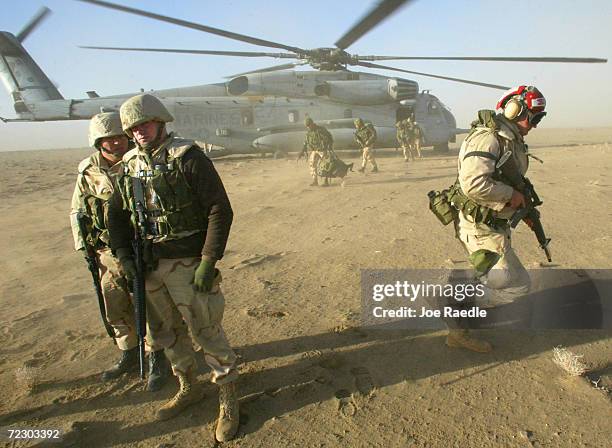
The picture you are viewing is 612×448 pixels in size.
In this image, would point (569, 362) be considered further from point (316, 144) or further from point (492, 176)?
point (316, 144)

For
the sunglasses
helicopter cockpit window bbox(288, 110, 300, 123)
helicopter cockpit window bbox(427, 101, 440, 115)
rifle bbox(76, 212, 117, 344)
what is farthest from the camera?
helicopter cockpit window bbox(427, 101, 440, 115)

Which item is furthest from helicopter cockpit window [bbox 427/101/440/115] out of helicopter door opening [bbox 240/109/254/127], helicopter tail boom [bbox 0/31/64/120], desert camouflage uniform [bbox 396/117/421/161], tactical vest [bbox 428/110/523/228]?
helicopter tail boom [bbox 0/31/64/120]

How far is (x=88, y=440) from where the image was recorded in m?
2.39

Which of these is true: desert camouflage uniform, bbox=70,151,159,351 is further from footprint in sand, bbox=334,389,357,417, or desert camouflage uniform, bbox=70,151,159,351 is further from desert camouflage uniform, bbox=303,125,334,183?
desert camouflage uniform, bbox=303,125,334,183

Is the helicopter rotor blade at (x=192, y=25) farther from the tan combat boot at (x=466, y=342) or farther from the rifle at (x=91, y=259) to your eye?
the tan combat boot at (x=466, y=342)

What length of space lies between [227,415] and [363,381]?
926 mm

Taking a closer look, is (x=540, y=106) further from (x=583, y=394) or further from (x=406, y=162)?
(x=406, y=162)

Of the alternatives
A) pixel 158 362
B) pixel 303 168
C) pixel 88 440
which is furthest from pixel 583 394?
pixel 303 168

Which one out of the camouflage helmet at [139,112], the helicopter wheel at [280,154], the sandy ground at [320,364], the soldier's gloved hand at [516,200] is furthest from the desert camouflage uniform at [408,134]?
the camouflage helmet at [139,112]

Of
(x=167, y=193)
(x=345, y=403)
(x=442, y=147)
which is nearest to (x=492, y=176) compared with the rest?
(x=345, y=403)

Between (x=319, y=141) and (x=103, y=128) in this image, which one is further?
(x=319, y=141)

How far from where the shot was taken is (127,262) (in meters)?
2.46

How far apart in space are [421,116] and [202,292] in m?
16.3

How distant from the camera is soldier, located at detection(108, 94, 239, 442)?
7.59ft
